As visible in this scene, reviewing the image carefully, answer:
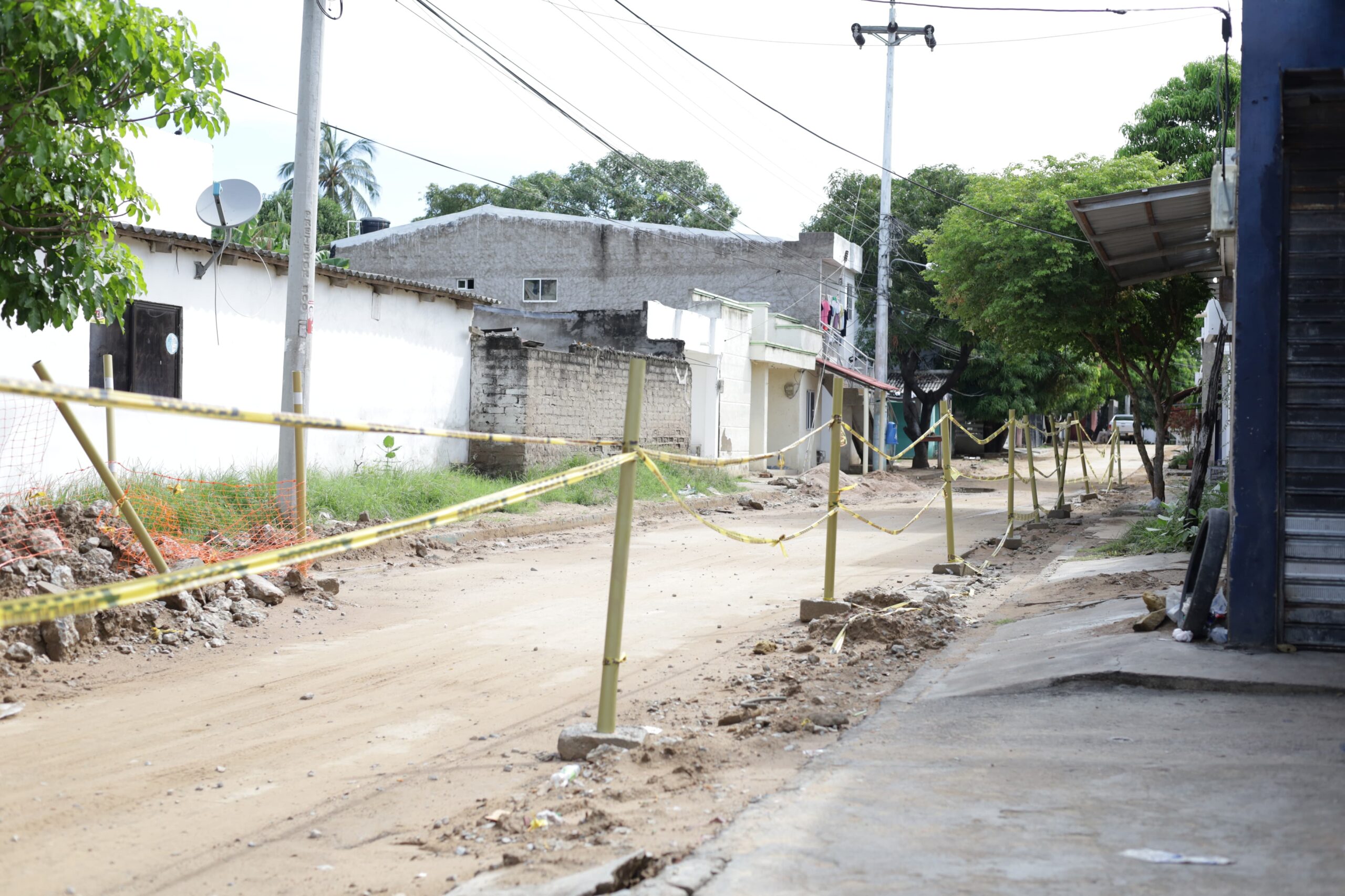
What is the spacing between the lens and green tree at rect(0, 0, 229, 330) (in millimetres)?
6352

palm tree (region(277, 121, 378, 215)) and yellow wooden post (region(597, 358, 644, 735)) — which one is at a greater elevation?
palm tree (region(277, 121, 378, 215))

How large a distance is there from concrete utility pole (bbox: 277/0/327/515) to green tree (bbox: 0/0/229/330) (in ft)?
12.9

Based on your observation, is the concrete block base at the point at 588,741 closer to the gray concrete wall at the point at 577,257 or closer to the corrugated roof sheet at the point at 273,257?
the corrugated roof sheet at the point at 273,257

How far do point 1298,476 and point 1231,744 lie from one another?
244 centimetres

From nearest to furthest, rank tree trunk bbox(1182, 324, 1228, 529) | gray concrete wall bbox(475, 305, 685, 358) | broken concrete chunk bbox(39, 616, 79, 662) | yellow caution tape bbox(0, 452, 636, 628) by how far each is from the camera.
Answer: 1. yellow caution tape bbox(0, 452, 636, 628)
2. broken concrete chunk bbox(39, 616, 79, 662)
3. tree trunk bbox(1182, 324, 1228, 529)
4. gray concrete wall bbox(475, 305, 685, 358)

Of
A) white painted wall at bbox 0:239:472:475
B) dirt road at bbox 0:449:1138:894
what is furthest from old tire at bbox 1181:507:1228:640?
white painted wall at bbox 0:239:472:475

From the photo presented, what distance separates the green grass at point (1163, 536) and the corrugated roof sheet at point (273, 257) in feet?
33.9

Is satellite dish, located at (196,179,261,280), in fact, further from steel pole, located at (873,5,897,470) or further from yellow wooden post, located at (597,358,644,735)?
steel pole, located at (873,5,897,470)

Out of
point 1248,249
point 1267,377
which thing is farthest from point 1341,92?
point 1267,377

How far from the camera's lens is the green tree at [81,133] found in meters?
Result: 6.35

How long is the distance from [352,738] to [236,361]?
34.7 feet

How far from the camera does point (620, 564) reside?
16.0ft

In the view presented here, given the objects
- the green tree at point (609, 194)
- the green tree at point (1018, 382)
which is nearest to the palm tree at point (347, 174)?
the green tree at point (609, 194)

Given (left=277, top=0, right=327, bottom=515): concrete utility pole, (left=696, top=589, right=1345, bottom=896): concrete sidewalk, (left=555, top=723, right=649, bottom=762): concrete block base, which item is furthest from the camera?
(left=277, top=0, right=327, bottom=515): concrete utility pole
